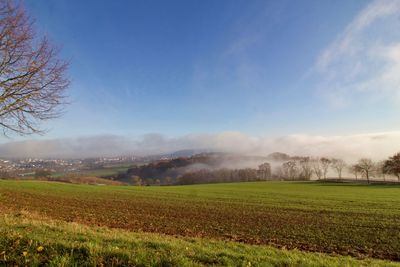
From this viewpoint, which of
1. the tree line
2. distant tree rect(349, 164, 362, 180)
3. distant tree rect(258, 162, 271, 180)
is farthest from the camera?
distant tree rect(258, 162, 271, 180)

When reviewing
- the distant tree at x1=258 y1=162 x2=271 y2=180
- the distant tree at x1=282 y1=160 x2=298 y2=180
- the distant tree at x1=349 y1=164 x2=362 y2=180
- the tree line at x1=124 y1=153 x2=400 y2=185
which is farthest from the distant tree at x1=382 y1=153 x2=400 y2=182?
the distant tree at x1=258 y1=162 x2=271 y2=180

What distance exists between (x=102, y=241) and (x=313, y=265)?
221 inches

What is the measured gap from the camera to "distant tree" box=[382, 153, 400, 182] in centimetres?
9469

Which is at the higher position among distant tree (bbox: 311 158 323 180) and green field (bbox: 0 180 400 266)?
green field (bbox: 0 180 400 266)

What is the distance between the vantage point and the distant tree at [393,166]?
94.7 metres

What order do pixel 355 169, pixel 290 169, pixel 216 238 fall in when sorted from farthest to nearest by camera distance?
1. pixel 290 169
2. pixel 355 169
3. pixel 216 238

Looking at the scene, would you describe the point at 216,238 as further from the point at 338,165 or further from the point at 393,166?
the point at 338,165

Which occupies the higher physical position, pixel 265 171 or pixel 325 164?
Answer: pixel 325 164

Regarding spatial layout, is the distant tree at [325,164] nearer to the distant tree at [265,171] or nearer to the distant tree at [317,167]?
the distant tree at [317,167]

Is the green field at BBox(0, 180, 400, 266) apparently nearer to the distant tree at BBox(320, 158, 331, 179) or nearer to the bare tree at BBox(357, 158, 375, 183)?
the bare tree at BBox(357, 158, 375, 183)

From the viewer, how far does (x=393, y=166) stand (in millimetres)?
96312

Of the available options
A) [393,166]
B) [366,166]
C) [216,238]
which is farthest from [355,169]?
[216,238]

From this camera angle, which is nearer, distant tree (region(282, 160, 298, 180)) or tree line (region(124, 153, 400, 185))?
tree line (region(124, 153, 400, 185))

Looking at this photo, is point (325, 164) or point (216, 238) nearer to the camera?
point (216, 238)
